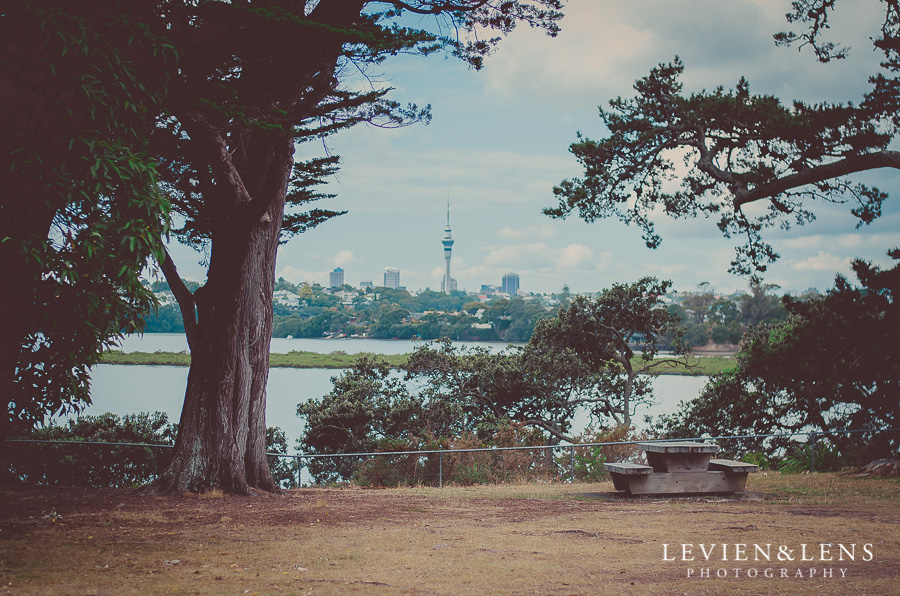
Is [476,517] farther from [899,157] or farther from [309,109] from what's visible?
[899,157]

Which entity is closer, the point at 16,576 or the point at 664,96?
the point at 16,576

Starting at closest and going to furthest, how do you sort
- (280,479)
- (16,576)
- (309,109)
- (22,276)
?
1. (16,576)
2. (22,276)
3. (309,109)
4. (280,479)

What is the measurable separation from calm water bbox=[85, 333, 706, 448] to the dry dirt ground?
54.6 feet

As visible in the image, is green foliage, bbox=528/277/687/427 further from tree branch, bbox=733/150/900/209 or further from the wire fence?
tree branch, bbox=733/150/900/209

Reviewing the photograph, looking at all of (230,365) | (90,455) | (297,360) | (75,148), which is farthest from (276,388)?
(75,148)

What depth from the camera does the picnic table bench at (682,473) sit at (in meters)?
10.7

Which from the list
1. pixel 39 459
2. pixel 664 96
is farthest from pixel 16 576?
pixel 664 96

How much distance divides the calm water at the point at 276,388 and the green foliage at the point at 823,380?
362cm

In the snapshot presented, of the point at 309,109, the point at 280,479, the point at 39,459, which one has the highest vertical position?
the point at 309,109

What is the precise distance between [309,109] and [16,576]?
6.48m

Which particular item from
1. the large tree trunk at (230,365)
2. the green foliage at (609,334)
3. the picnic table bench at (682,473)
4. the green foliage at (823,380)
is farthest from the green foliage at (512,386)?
the picnic table bench at (682,473)

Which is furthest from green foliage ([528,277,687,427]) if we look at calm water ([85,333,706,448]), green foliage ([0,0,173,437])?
green foliage ([0,0,173,437])

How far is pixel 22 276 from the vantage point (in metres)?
7.41

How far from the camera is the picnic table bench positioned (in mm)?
10656
